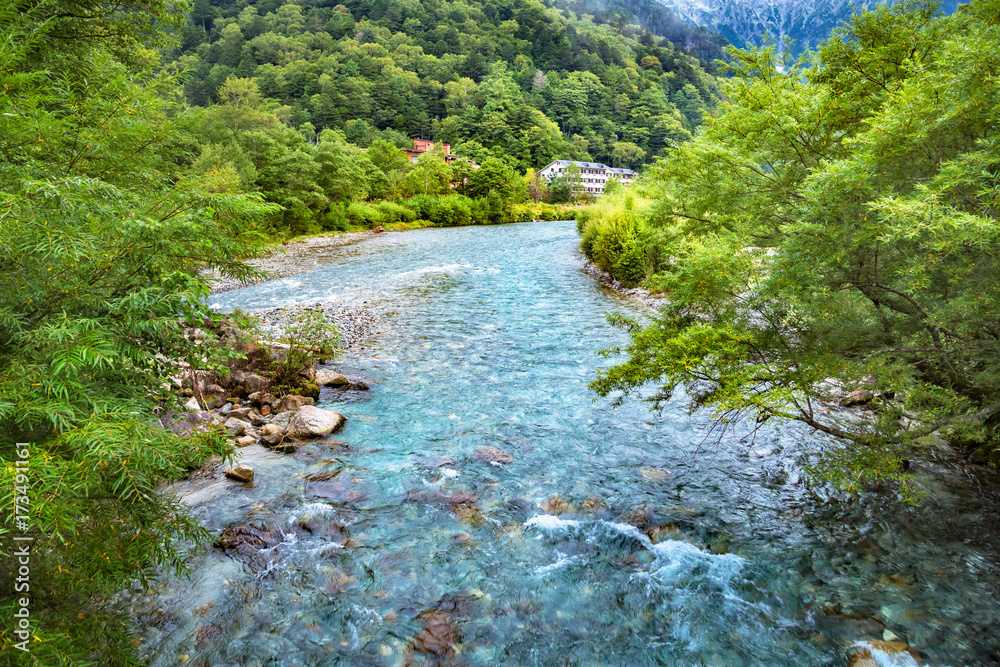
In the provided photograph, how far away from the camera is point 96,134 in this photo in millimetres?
3363

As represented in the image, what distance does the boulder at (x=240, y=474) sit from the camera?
6.46 meters

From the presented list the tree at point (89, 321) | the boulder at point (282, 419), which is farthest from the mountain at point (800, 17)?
the boulder at point (282, 419)

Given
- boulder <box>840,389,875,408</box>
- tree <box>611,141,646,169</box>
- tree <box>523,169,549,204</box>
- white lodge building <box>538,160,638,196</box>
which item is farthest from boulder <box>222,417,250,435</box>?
tree <box>611,141,646,169</box>

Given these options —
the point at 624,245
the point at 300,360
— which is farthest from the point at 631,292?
the point at 300,360

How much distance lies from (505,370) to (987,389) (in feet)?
25.8

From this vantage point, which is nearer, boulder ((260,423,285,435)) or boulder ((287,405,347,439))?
boulder ((260,423,285,435))

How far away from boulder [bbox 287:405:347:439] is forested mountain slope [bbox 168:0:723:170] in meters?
88.3

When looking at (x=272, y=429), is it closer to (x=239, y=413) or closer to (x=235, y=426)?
(x=235, y=426)

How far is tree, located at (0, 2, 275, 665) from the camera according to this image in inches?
96.4

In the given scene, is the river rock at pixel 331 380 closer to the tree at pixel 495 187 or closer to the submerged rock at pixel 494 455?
the submerged rock at pixel 494 455

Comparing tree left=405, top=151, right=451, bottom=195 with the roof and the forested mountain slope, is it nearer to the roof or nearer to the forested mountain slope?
the forested mountain slope

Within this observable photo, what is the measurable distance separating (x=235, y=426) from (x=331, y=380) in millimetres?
2330

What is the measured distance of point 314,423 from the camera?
801 centimetres

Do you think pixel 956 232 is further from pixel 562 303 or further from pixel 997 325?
pixel 562 303
